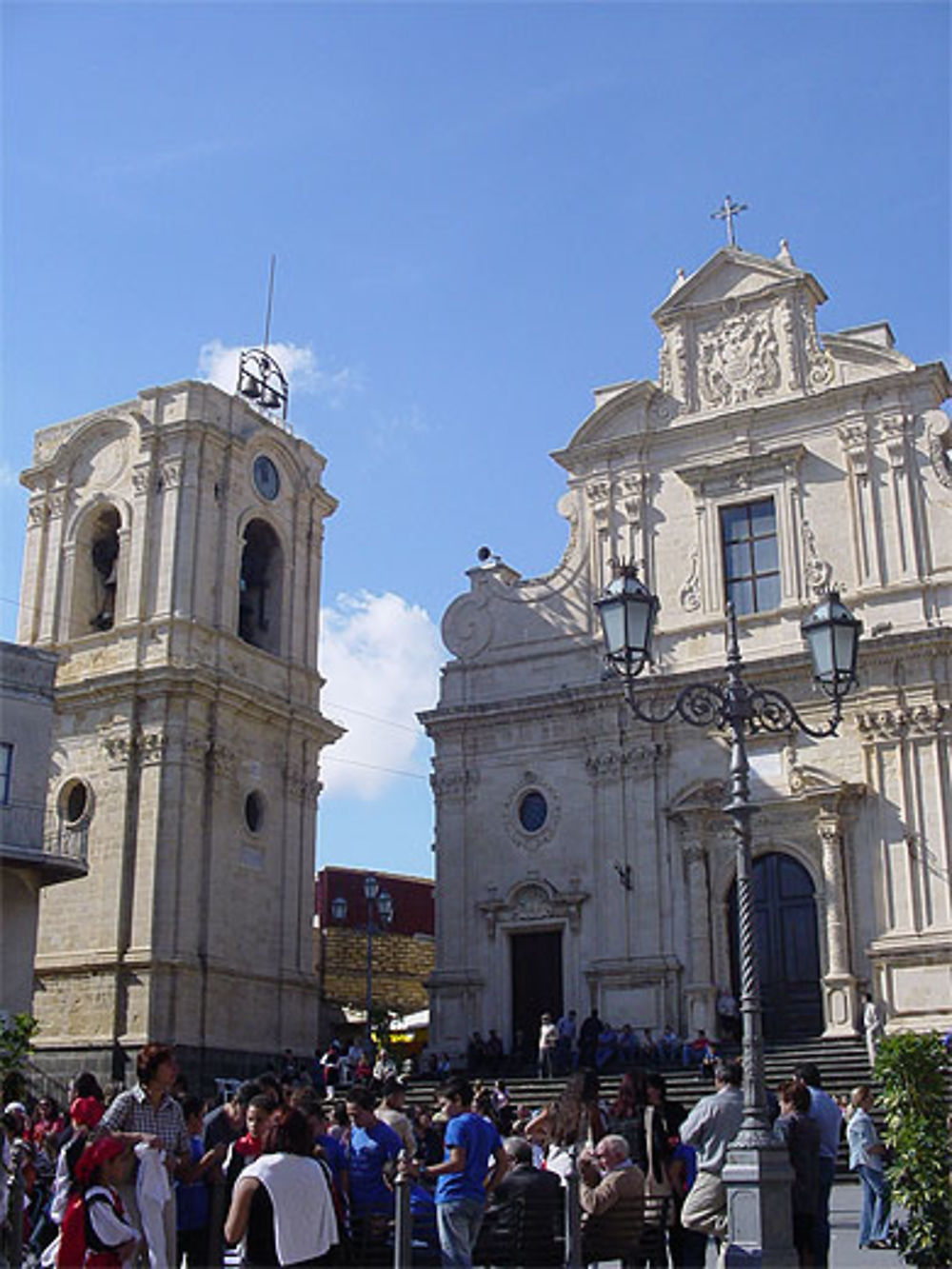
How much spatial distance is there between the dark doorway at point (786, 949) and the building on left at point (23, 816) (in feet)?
41.5

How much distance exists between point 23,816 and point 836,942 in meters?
14.8

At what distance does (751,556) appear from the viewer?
31.0m

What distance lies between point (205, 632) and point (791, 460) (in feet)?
41.9

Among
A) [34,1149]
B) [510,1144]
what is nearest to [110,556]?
[34,1149]

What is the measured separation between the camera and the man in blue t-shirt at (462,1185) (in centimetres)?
1009

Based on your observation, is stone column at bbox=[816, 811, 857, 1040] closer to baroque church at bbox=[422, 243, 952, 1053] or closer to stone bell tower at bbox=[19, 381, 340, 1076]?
baroque church at bbox=[422, 243, 952, 1053]

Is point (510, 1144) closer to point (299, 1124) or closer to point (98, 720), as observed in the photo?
point (299, 1124)

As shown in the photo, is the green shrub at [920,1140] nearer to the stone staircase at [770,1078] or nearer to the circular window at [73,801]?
the stone staircase at [770,1078]

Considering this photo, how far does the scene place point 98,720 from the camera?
32.3m

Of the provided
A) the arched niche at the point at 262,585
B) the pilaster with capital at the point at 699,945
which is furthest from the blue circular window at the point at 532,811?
the arched niche at the point at 262,585

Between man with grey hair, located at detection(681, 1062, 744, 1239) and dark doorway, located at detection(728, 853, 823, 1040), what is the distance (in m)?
16.5

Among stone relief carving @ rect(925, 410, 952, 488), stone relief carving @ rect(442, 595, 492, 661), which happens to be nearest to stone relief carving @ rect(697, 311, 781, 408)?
stone relief carving @ rect(925, 410, 952, 488)

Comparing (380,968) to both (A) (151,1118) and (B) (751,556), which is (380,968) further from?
(A) (151,1118)

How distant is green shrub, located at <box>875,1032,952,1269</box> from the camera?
37.8 feet
